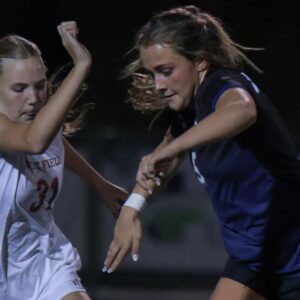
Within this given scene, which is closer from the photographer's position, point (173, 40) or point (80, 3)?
point (173, 40)

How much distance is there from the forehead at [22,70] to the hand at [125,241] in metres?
0.76

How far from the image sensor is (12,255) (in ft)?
15.9

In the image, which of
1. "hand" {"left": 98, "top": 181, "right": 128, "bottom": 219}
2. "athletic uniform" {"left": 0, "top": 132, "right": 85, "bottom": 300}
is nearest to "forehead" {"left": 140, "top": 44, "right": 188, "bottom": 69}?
"athletic uniform" {"left": 0, "top": 132, "right": 85, "bottom": 300}

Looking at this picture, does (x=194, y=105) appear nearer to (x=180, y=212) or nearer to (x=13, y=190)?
(x=13, y=190)

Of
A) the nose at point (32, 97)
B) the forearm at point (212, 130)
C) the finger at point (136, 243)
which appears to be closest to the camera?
the forearm at point (212, 130)

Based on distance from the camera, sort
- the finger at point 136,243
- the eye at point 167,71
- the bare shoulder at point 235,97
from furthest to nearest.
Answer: the eye at point 167,71 → the finger at point 136,243 → the bare shoulder at point 235,97

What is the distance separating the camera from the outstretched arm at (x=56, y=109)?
439 cm

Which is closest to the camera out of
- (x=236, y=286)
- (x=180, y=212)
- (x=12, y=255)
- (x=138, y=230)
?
(x=138, y=230)

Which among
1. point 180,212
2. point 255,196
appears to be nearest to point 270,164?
point 255,196

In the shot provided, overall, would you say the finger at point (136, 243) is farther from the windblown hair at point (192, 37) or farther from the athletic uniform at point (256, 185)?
the windblown hair at point (192, 37)

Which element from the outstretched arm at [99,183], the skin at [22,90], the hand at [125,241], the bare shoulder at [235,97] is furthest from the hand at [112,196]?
the bare shoulder at [235,97]

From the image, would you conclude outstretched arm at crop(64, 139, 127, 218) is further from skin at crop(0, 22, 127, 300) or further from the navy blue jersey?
the navy blue jersey

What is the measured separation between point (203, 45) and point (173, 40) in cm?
11

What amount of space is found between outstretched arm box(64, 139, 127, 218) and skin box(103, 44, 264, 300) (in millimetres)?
396
